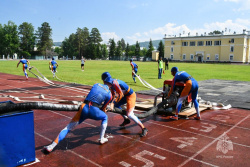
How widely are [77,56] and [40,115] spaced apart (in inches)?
4749

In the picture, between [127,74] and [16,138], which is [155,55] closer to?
[127,74]

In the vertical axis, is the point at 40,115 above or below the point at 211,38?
below

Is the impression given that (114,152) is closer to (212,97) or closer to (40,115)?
(40,115)

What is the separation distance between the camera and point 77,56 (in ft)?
409

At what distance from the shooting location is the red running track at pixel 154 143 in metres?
4.54

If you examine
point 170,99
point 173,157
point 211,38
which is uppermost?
point 211,38

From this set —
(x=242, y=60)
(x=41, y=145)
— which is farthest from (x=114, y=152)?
(x=242, y=60)

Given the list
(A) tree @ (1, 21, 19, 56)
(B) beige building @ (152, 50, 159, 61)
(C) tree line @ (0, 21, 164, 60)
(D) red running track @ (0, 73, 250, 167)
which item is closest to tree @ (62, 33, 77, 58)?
(C) tree line @ (0, 21, 164, 60)

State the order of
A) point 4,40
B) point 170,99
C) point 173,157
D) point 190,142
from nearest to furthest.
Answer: point 173,157
point 190,142
point 170,99
point 4,40

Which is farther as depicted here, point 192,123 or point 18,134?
point 192,123

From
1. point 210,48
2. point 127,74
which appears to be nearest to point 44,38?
point 210,48

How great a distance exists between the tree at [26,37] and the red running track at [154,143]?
11191 centimetres

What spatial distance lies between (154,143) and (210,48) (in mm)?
85544

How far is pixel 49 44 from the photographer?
372 ft
